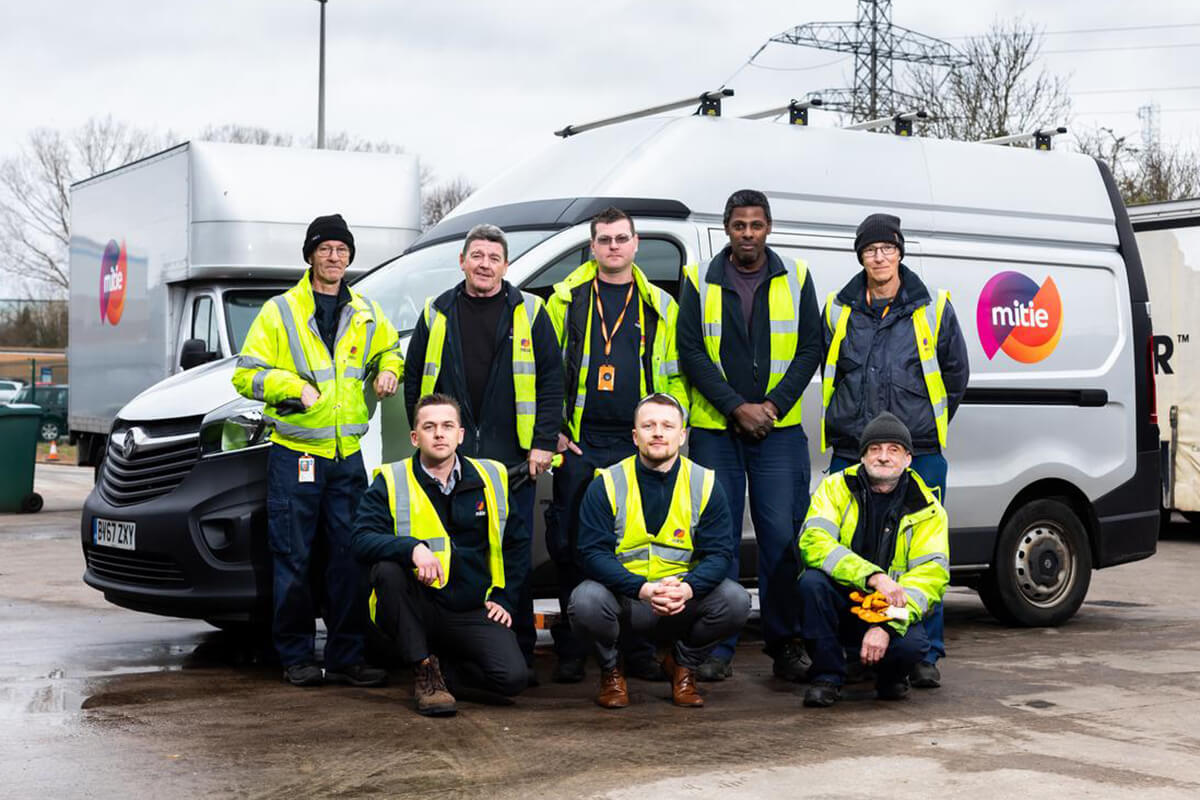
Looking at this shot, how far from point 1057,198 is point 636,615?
4.01 meters

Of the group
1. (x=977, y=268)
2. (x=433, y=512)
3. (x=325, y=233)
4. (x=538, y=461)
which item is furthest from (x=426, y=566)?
(x=977, y=268)

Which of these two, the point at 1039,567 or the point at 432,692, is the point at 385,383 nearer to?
the point at 432,692

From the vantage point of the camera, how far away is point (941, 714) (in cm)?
604

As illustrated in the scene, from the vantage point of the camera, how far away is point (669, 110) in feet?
26.7

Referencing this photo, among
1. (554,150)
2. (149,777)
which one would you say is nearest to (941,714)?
(149,777)

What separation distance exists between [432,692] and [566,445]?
124 cm

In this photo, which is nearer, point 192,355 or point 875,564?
point 875,564

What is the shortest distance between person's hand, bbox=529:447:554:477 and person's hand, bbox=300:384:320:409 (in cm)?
92

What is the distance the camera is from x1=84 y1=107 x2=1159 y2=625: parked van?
7363 millimetres

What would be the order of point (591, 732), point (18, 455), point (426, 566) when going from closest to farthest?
point (591, 732) < point (426, 566) < point (18, 455)

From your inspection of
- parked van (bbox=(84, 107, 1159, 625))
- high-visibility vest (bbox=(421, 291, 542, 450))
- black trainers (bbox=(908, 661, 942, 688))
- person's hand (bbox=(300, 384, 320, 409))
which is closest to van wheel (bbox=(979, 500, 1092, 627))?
parked van (bbox=(84, 107, 1159, 625))

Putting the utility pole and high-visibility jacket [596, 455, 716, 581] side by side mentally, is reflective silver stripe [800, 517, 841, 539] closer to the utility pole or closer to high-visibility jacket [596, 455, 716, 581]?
high-visibility jacket [596, 455, 716, 581]

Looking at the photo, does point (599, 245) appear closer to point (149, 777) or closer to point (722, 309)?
point (722, 309)

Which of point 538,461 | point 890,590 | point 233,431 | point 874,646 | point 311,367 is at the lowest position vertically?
point 874,646
